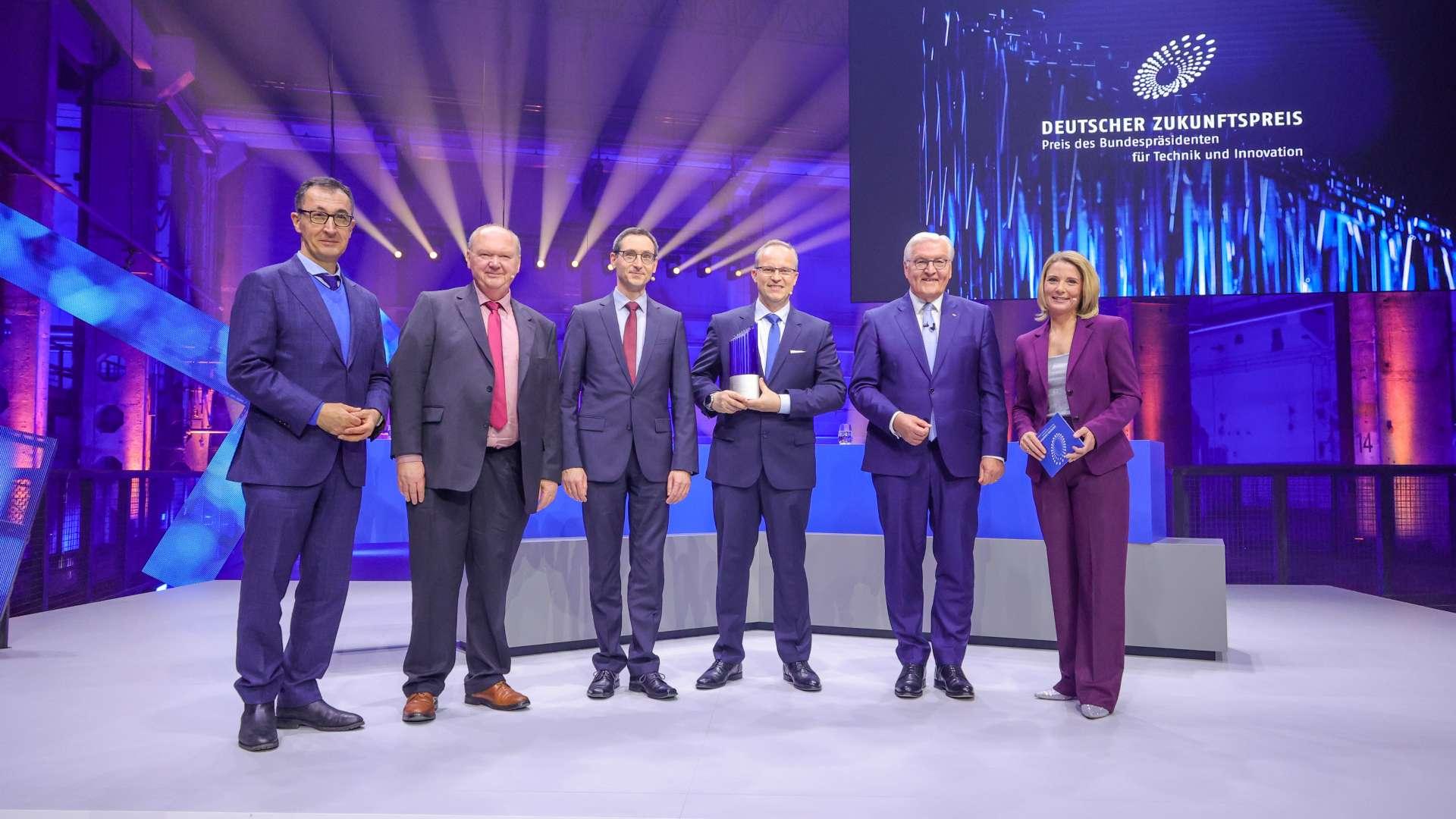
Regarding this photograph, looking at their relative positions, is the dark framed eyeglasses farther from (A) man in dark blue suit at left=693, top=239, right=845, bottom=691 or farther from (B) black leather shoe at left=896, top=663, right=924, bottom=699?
(B) black leather shoe at left=896, top=663, right=924, bottom=699

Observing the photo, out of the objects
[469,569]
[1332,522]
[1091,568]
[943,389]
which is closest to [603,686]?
[469,569]

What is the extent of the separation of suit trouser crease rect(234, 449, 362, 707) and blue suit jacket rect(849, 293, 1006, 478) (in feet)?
5.78

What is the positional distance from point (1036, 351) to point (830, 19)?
5.55 metres

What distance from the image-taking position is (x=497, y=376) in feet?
9.71

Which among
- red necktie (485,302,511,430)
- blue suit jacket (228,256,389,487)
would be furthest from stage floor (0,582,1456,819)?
red necktie (485,302,511,430)

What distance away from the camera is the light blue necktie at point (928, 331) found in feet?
10.7

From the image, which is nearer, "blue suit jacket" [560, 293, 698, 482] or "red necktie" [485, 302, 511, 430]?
"red necktie" [485, 302, 511, 430]

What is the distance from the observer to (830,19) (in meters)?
7.68

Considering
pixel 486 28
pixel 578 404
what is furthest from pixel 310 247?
pixel 486 28

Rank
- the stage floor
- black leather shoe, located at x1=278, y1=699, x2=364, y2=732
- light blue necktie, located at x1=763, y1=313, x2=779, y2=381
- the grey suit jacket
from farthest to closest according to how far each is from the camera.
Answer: light blue necktie, located at x1=763, y1=313, x2=779, y2=381 < the grey suit jacket < black leather shoe, located at x1=278, y1=699, x2=364, y2=732 < the stage floor

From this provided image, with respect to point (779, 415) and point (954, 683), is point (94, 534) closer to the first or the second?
point (779, 415)

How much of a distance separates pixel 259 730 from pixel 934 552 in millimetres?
2196

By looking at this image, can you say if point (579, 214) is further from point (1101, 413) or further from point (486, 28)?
point (1101, 413)

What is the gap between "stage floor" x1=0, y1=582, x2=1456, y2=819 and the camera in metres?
2.07
